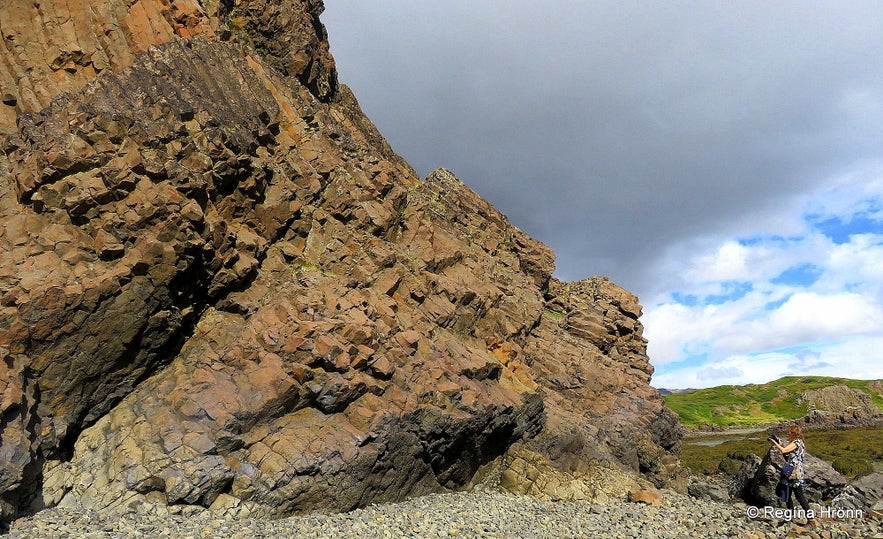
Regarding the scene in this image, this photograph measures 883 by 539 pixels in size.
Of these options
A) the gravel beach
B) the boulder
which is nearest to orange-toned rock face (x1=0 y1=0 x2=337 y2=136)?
the gravel beach

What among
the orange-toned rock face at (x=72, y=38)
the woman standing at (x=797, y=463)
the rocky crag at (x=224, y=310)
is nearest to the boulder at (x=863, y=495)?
the woman standing at (x=797, y=463)

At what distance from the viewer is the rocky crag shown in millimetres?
19703

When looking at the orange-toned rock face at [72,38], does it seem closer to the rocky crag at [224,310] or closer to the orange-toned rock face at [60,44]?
the orange-toned rock face at [60,44]

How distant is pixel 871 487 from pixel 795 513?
50.7ft

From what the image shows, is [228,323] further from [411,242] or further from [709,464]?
[709,464]

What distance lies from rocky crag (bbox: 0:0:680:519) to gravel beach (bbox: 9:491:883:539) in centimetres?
123

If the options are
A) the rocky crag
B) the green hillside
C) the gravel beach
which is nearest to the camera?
the gravel beach

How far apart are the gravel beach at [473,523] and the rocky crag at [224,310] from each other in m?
1.23

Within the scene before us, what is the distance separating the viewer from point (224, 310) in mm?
26344

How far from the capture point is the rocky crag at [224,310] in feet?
64.6

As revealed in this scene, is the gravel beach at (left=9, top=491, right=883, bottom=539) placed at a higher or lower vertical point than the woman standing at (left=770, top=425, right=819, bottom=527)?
lower

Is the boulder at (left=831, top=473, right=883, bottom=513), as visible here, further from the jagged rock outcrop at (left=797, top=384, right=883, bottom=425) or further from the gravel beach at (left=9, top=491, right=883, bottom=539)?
the jagged rock outcrop at (left=797, top=384, right=883, bottom=425)

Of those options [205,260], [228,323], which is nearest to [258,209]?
[205,260]

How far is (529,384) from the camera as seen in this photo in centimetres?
3559
